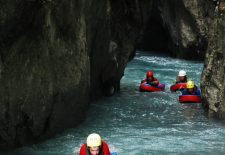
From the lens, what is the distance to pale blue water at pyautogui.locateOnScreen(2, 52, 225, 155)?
46.3ft

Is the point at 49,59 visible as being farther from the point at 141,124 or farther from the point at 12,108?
the point at 141,124

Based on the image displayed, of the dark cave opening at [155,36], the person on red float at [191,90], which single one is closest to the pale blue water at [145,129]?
the person on red float at [191,90]

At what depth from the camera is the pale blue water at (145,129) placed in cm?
1410

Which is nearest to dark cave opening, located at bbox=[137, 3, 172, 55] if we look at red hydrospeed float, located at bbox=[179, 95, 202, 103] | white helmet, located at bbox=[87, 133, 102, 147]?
red hydrospeed float, located at bbox=[179, 95, 202, 103]

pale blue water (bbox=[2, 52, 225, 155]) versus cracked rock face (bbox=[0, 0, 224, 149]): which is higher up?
cracked rock face (bbox=[0, 0, 224, 149])

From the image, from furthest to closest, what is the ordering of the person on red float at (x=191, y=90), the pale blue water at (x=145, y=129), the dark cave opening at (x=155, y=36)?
1. the dark cave opening at (x=155, y=36)
2. the person on red float at (x=191, y=90)
3. the pale blue water at (x=145, y=129)

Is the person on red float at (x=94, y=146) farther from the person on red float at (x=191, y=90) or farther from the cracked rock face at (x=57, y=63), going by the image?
the person on red float at (x=191, y=90)

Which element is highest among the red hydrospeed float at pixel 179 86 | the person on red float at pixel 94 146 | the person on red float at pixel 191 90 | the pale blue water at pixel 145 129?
the person on red float at pixel 94 146

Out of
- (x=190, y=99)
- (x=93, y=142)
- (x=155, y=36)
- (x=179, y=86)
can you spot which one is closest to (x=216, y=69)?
(x=190, y=99)

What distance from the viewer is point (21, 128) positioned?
13.3m

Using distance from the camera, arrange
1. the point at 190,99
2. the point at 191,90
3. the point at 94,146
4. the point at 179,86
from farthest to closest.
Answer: the point at 179,86 → the point at 191,90 → the point at 190,99 → the point at 94,146

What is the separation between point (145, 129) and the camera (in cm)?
1659

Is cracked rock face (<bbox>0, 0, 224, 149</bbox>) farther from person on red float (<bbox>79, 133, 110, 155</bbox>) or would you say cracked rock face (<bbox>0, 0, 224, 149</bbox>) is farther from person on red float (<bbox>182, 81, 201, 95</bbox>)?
person on red float (<bbox>79, 133, 110, 155</bbox>)

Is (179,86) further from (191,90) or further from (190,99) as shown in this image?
(190,99)
